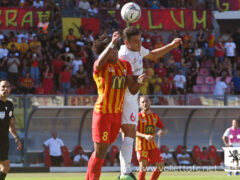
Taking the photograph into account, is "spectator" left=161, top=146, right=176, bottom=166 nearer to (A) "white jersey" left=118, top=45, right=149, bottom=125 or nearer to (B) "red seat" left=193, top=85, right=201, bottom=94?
(B) "red seat" left=193, top=85, right=201, bottom=94

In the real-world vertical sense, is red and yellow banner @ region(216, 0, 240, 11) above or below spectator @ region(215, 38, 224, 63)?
above

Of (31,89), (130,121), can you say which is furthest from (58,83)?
(130,121)

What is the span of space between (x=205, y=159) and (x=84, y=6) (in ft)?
28.8

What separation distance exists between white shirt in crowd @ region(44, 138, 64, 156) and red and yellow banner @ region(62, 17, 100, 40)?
6.09 metres

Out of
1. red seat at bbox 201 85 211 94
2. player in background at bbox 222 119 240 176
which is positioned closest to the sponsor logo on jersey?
player in background at bbox 222 119 240 176


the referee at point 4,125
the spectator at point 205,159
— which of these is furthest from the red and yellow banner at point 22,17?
the referee at point 4,125

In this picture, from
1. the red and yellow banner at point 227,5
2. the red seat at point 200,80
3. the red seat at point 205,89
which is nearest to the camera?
the red seat at point 205,89

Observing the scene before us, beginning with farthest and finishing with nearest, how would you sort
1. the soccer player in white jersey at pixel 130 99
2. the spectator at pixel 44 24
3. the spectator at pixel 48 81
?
the spectator at pixel 44 24 < the spectator at pixel 48 81 < the soccer player in white jersey at pixel 130 99

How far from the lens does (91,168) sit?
25.9ft

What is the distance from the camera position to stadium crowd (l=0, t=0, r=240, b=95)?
22.7 m

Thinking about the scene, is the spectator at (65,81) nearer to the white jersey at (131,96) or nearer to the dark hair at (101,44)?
the white jersey at (131,96)

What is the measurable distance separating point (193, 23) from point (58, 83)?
7.49 metres

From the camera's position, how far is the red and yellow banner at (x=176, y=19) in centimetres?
2694

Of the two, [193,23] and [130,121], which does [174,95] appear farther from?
[130,121]
